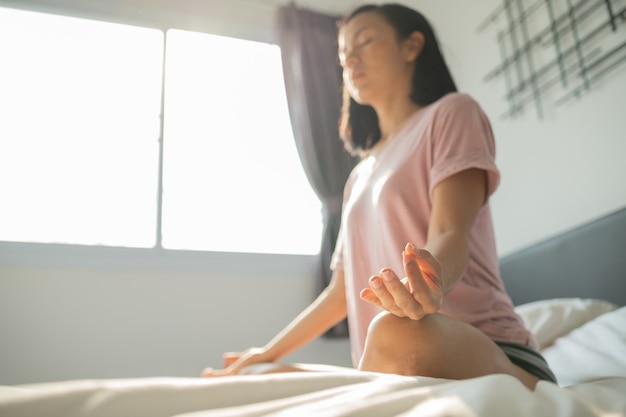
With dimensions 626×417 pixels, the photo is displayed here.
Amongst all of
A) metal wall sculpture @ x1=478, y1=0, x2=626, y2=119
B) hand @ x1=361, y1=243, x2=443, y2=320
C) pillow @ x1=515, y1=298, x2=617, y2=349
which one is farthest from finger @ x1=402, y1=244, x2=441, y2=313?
metal wall sculpture @ x1=478, y1=0, x2=626, y2=119

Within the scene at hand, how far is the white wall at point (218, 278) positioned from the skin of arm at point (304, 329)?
42.1 inches

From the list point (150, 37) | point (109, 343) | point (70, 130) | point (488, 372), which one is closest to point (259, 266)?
point (109, 343)

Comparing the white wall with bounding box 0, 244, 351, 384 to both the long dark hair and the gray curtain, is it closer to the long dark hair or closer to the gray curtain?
the gray curtain

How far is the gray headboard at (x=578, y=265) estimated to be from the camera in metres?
1.62

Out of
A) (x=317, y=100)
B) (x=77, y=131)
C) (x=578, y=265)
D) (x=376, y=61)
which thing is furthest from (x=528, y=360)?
(x=77, y=131)

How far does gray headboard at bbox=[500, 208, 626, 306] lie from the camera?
162 cm

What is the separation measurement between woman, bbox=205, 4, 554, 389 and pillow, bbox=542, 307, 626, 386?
0.20m

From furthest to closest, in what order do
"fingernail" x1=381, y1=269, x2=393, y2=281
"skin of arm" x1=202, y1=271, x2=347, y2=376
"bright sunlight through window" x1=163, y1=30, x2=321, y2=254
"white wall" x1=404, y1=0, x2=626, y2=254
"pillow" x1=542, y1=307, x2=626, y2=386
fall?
"bright sunlight through window" x1=163, y1=30, x2=321, y2=254 → "white wall" x1=404, y1=0, x2=626, y2=254 → "skin of arm" x1=202, y1=271, x2=347, y2=376 → "pillow" x1=542, y1=307, x2=626, y2=386 → "fingernail" x1=381, y1=269, x2=393, y2=281

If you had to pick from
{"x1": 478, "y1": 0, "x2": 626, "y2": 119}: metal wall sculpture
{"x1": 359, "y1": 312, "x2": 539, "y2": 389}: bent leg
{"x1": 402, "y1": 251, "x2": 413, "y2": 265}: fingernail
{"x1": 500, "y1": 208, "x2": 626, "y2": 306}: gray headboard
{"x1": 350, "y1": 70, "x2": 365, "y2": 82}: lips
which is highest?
{"x1": 478, "y1": 0, "x2": 626, "y2": 119}: metal wall sculpture

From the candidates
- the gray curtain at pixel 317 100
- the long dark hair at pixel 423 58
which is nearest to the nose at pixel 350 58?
the long dark hair at pixel 423 58

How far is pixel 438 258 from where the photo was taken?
0.76m

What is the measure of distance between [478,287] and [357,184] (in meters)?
→ 0.45

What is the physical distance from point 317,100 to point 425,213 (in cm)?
209

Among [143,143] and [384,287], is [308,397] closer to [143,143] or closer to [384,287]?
[384,287]
